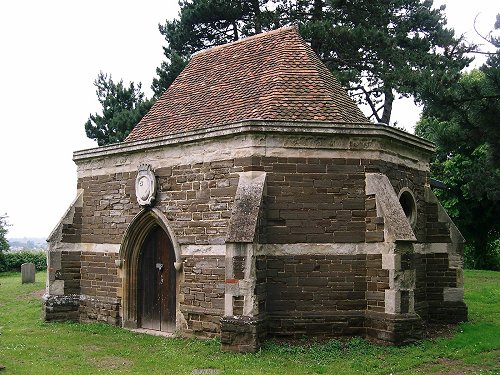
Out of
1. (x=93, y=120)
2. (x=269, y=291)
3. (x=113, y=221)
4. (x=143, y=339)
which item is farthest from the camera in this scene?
(x=93, y=120)

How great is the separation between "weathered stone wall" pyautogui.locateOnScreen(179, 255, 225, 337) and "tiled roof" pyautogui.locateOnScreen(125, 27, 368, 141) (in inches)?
115

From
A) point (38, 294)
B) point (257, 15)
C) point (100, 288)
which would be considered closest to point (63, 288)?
point (100, 288)

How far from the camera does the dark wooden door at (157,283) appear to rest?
39.0 ft

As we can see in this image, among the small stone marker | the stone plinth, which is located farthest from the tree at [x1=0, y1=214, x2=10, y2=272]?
the stone plinth

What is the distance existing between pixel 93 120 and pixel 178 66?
516 cm

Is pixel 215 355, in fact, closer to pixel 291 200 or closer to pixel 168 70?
pixel 291 200

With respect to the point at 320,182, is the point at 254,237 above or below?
below

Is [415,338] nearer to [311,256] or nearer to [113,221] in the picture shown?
[311,256]

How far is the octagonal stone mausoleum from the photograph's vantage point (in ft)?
33.1

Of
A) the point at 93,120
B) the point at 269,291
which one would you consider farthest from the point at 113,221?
the point at 93,120

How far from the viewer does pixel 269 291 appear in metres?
10.2

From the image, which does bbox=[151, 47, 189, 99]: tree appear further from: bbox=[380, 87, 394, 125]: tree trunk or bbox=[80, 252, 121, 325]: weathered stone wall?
bbox=[80, 252, 121, 325]: weathered stone wall

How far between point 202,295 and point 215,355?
5.31ft

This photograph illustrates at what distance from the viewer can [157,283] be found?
39.9 ft
